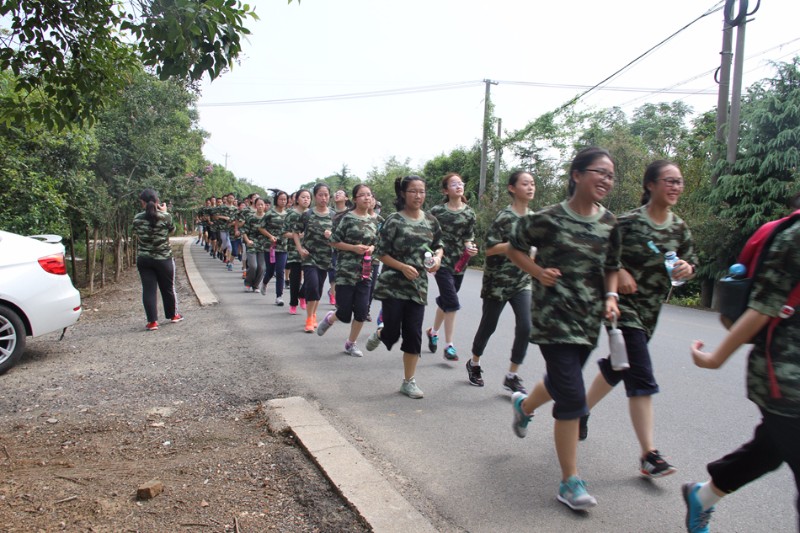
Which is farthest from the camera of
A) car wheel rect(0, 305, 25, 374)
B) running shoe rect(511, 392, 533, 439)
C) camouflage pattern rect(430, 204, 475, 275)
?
camouflage pattern rect(430, 204, 475, 275)

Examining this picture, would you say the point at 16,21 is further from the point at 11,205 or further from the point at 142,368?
the point at 11,205

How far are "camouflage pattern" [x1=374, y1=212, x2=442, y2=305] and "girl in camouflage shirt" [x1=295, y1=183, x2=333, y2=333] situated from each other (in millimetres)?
3014

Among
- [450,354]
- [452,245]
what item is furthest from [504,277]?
[450,354]

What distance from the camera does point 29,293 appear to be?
19.6 feet

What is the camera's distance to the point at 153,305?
26.4ft

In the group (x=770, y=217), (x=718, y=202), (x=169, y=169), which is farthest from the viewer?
(x=169, y=169)

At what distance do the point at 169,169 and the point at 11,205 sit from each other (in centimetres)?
668

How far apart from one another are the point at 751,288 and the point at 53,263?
248 inches

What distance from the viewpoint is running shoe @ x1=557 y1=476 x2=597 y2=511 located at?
3053 millimetres

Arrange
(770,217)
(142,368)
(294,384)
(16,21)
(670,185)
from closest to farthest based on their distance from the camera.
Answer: (670,185) → (16,21) → (294,384) → (142,368) → (770,217)

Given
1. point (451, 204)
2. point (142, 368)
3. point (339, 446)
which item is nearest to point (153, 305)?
point (142, 368)

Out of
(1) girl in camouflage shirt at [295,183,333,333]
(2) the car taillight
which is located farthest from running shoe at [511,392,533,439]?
(2) the car taillight

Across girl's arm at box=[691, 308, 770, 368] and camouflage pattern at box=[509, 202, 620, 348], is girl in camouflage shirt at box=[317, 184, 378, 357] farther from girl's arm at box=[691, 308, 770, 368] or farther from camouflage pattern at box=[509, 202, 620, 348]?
girl's arm at box=[691, 308, 770, 368]

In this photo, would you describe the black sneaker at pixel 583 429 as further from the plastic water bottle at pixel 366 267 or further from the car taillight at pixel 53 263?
the car taillight at pixel 53 263
